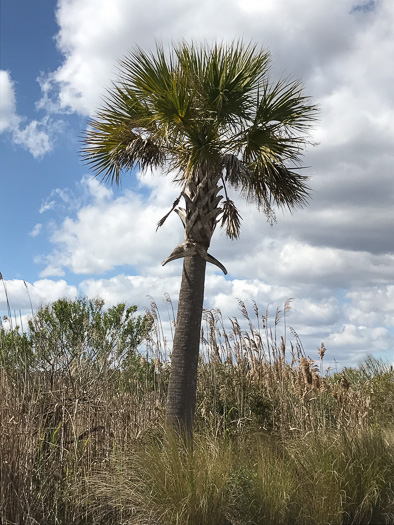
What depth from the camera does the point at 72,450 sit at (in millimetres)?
6355

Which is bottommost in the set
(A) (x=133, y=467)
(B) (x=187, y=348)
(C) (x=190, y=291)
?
(A) (x=133, y=467)

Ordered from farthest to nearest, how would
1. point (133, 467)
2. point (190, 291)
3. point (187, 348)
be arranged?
point (190, 291)
point (187, 348)
point (133, 467)

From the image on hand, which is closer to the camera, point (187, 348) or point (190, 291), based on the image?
point (187, 348)

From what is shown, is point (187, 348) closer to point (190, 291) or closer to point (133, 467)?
point (190, 291)

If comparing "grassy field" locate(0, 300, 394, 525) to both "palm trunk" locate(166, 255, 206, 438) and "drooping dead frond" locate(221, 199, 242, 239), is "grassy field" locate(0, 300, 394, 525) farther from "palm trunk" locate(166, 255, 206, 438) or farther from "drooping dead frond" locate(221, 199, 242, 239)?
"drooping dead frond" locate(221, 199, 242, 239)

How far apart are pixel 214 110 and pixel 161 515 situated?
617 centimetres

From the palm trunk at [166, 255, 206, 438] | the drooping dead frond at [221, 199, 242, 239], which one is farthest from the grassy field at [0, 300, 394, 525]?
the drooping dead frond at [221, 199, 242, 239]

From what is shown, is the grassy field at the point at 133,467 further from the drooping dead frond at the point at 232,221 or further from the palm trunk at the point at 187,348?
the drooping dead frond at the point at 232,221

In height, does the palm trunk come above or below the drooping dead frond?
below

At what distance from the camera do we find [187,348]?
8.69m

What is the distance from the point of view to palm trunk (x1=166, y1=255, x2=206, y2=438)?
846cm

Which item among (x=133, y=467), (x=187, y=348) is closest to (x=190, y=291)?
(x=187, y=348)

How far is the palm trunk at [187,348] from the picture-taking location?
27.8ft

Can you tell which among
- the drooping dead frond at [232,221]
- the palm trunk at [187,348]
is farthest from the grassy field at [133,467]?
the drooping dead frond at [232,221]
